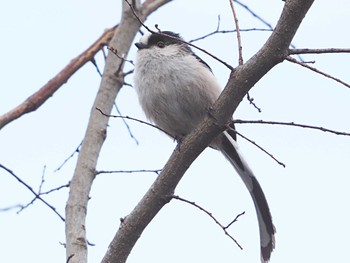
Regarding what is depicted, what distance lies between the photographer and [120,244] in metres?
3.70

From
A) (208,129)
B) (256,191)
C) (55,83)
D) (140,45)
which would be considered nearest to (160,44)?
(140,45)

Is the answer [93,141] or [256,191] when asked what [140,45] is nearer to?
[93,141]

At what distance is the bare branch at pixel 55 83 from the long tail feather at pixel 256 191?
141 cm

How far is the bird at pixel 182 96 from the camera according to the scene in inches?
182

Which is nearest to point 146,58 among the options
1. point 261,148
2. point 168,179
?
point 168,179

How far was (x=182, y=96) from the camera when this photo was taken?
15.2 feet

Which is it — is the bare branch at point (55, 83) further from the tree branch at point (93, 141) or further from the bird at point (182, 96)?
the bird at point (182, 96)

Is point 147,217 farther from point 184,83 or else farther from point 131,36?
point 131,36

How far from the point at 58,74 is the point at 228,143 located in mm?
1557

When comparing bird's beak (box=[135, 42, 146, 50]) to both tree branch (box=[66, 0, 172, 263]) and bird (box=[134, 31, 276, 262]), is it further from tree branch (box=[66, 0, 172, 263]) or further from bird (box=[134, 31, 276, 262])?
tree branch (box=[66, 0, 172, 263])

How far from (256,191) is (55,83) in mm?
1810

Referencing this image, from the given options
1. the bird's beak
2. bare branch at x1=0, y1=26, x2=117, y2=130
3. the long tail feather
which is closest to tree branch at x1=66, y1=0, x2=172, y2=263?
the bird's beak

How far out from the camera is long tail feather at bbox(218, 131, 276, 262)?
14.6 ft

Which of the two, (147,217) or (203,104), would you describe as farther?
(203,104)
